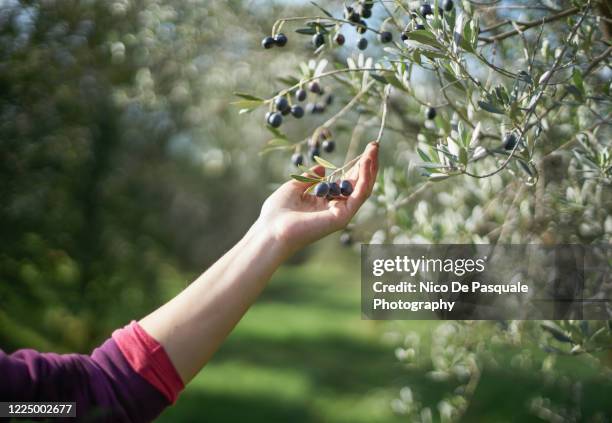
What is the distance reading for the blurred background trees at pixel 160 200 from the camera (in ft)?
7.75

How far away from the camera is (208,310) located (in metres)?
1.25

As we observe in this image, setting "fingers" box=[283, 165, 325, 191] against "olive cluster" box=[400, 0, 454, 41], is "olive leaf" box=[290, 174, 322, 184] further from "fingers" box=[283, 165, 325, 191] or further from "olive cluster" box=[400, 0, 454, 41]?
"olive cluster" box=[400, 0, 454, 41]

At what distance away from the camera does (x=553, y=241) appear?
2213 millimetres

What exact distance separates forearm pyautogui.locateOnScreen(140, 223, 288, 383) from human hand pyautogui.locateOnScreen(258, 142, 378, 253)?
2.2 inches

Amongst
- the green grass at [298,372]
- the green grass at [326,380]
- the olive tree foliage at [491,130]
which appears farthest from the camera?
the green grass at [298,372]

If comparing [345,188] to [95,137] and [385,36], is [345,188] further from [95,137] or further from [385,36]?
[95,137]

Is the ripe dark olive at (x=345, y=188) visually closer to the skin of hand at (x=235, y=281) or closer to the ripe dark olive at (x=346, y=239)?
the skin of hand at (x=235, y=281)

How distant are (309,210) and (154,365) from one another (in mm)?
486

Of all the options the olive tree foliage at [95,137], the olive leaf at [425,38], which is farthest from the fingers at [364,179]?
the olive tree foliage at [95,137]

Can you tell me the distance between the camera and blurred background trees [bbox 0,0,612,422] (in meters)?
2.36

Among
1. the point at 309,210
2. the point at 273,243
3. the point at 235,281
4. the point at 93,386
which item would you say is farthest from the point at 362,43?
the point at 93,386

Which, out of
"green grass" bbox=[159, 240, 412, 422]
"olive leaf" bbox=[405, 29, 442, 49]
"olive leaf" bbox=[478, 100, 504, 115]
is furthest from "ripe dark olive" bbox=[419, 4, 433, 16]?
"green grass" bbox=[159, 240, 412, 422]

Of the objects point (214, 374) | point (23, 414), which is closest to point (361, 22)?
point (23, 414)

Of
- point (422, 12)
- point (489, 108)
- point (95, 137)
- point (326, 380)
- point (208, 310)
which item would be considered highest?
point (95, 137)
